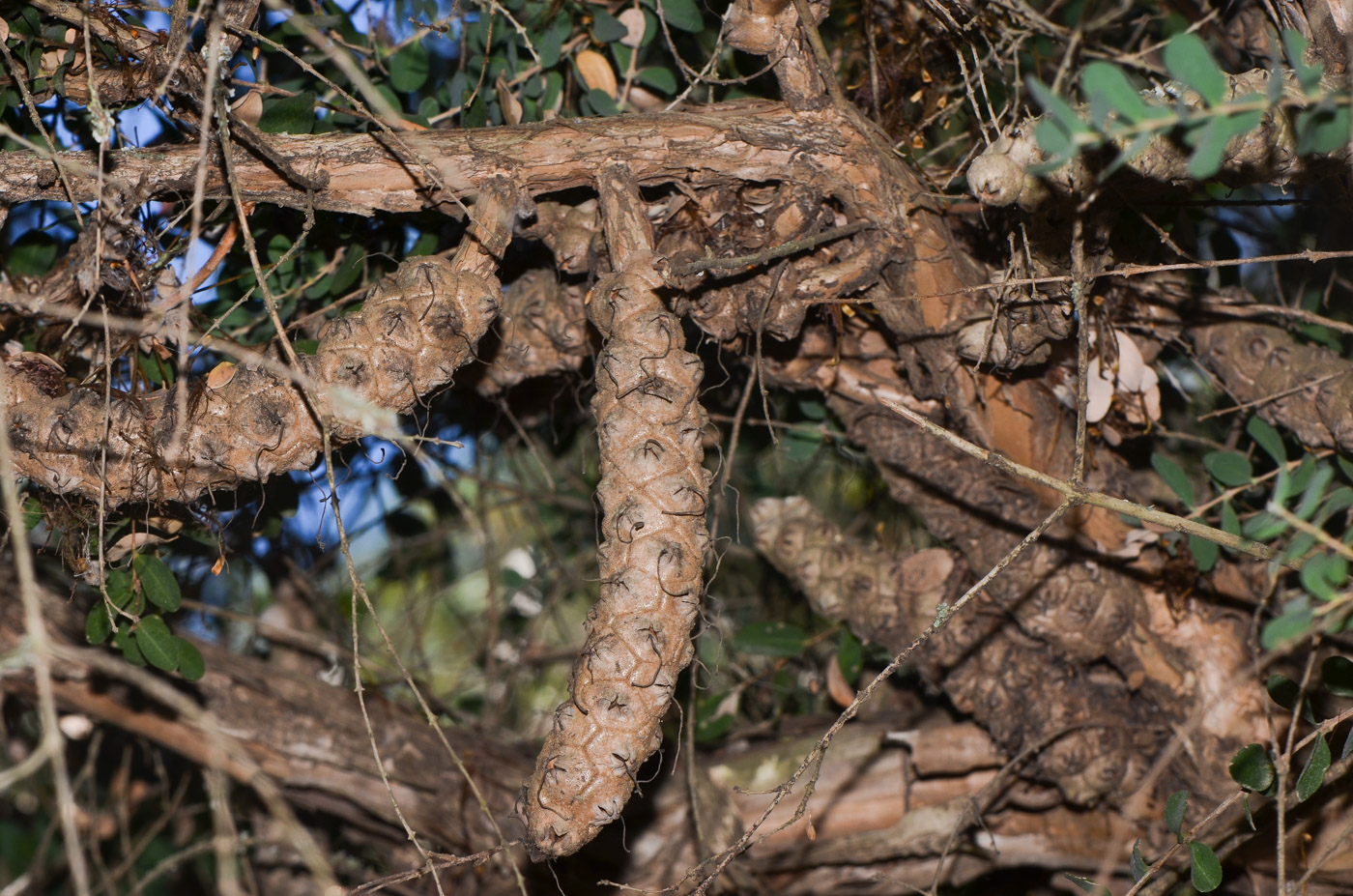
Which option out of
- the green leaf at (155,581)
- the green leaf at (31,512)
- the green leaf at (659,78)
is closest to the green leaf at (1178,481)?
the green leaf at (659,78)

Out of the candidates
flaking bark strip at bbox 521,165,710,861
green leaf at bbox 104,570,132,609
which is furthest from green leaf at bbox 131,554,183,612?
flaking bark strip at bbox 521,165,710,861

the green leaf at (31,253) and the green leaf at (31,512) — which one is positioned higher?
the green leaf at (31,253)

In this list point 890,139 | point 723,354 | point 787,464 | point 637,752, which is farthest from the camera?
point 787,464

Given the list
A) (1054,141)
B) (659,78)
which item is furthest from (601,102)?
(1054,141)

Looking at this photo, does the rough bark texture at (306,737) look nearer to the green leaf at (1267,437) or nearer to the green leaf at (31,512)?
the green leaf at (31,512)

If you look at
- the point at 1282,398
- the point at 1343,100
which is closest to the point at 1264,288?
the point at 1282,398

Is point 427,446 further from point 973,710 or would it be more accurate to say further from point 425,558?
point 973,710
